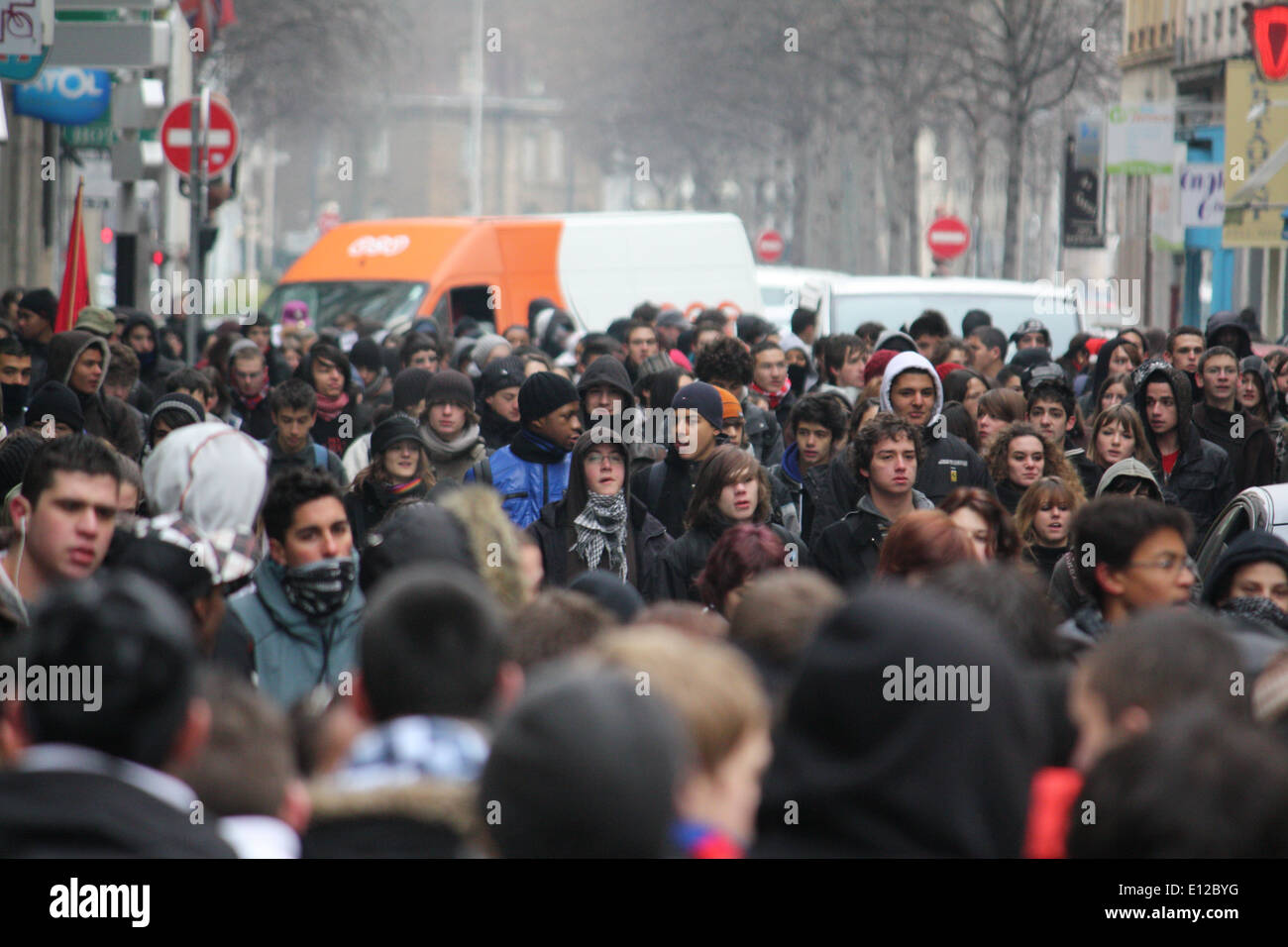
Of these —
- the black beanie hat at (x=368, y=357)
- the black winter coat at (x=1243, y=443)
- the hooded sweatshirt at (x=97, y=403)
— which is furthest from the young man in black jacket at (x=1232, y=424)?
the black beanie hat at (x=368, y=357)

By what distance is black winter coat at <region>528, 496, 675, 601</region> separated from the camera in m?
7.56

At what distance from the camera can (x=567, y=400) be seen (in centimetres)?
859

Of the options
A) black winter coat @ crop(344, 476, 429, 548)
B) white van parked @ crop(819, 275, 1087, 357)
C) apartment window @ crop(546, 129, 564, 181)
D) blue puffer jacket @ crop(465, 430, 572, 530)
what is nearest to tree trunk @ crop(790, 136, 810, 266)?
white van parked @ crop(819, 275, 1087, 357)

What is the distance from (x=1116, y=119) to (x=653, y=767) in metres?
27.6

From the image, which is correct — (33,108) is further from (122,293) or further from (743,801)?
(743,801)

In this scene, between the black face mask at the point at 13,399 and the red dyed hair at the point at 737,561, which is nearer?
the red dyed hair at the point at 737,561

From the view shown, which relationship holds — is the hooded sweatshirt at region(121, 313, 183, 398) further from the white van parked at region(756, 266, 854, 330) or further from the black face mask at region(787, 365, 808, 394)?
the white van parked at region(756, 266, 854, 330)

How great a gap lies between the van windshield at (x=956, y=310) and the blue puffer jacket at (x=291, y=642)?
1287 centimetres

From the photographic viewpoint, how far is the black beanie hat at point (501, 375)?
35.0 ft

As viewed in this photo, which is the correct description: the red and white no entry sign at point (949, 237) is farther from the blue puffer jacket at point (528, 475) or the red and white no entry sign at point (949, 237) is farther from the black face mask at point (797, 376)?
the blue puffer jacket at point (528, 475)

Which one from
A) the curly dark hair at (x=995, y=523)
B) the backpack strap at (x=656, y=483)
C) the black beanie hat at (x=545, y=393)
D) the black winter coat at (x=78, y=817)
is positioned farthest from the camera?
the backpack strap at (x=656, y=483)

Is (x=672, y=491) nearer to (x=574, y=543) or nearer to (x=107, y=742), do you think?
(x=574, y=543)

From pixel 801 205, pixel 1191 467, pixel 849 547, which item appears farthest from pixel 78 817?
pixel 801 205

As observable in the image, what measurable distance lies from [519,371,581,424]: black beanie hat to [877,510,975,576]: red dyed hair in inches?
121
